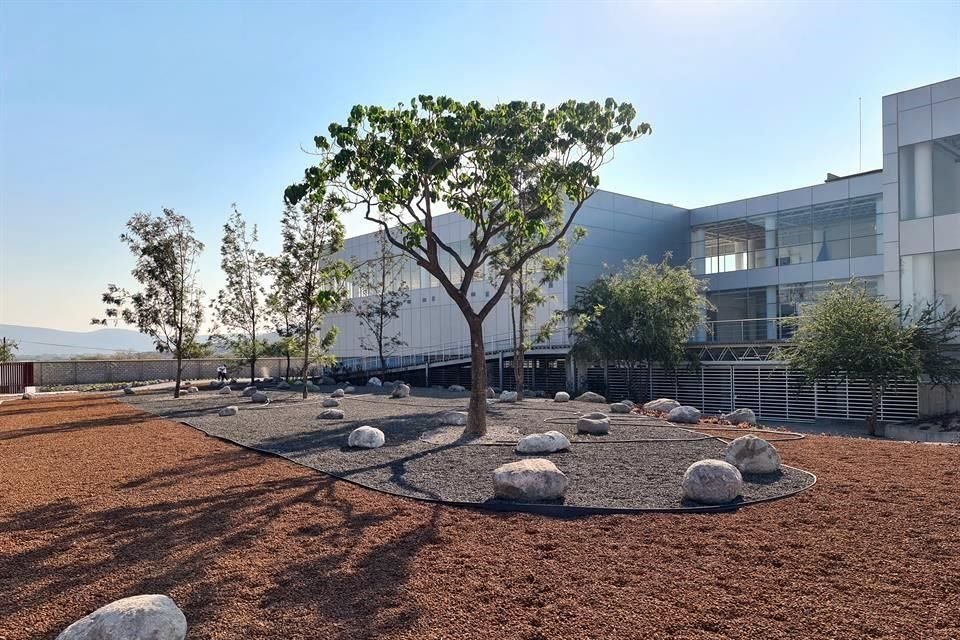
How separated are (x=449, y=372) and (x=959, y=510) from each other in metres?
27.3

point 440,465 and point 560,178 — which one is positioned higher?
point 560,178

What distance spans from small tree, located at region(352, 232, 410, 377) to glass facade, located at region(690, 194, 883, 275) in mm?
16526

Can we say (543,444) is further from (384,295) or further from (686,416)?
(384,295)

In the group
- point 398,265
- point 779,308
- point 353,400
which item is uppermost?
point 398,265

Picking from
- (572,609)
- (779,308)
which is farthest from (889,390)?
(572,609)

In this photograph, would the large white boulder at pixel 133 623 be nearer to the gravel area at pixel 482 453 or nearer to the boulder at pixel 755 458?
the gravel area at pixel 482 453

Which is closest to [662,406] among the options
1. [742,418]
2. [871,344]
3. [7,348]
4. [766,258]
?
[742,418]

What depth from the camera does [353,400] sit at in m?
21.6

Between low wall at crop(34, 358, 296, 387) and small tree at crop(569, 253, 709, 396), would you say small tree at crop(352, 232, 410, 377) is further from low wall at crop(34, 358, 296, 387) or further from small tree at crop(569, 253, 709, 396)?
small tree at crop(569, 253, 709, 396)

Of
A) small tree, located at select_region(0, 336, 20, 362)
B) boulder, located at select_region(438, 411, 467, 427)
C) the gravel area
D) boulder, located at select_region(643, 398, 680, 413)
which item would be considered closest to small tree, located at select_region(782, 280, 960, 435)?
boulder, located at select_region(643, 398, 680, 413)

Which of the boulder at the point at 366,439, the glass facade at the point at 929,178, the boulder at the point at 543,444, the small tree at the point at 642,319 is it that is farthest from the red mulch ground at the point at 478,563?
the glass facade at the point at 929,178

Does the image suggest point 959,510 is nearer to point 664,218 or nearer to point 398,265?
point 664,218

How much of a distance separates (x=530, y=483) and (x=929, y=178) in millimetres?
19491

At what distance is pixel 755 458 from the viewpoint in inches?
307
